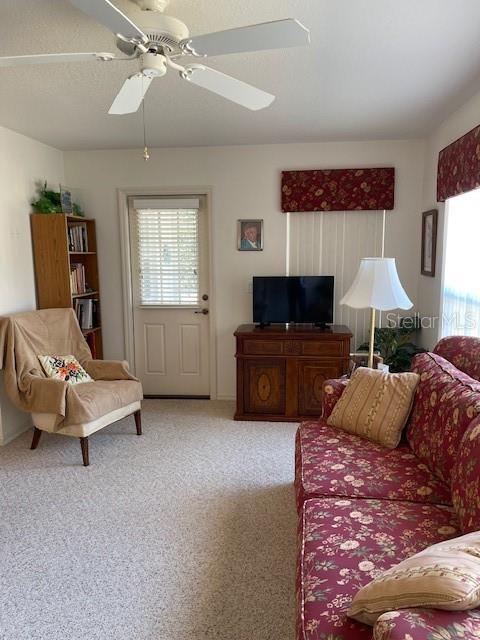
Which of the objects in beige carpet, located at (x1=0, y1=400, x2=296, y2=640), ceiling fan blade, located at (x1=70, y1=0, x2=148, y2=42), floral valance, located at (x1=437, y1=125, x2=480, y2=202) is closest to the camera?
ceiling fan blade, located at (x1=70, y1=0, x2=148, y2=42)

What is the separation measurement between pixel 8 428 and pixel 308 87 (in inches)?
132

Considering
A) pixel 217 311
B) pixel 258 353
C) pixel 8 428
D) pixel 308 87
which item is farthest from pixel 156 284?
pixel 308 87

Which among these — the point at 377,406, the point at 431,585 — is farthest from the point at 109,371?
the point at 431,585

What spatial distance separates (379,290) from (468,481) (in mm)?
1335

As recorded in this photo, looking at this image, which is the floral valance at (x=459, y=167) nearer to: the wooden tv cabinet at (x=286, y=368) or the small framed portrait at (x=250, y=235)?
the wooden tv cabinet at (x=286, y=368)

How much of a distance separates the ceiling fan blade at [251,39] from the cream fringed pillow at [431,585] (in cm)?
157

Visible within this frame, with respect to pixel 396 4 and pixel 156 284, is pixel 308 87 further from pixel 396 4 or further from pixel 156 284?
pixel 156 284

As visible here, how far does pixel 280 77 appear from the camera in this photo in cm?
249

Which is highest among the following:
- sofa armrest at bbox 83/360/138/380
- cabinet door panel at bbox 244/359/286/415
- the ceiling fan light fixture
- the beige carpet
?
the ceiling fan light fixture

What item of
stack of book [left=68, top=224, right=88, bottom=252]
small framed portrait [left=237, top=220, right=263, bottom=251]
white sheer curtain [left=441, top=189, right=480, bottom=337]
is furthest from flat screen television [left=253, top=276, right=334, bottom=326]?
stack of book [left=68, top=224, right=88, bottom=252]

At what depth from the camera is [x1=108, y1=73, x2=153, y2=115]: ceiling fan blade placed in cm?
188

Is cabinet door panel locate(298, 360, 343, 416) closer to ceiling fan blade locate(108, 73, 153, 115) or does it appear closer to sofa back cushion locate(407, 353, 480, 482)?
sofa back cushion locate(407, 353, 480, 482)

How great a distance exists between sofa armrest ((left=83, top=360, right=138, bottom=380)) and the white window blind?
3.37 feet

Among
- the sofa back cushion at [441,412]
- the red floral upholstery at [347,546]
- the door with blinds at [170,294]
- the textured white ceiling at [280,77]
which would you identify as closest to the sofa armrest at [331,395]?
the sofa back cushion at [441,412]
